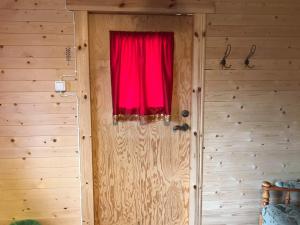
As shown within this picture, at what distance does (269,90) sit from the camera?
7.79 feet

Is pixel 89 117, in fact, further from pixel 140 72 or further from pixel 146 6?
pixel 146 6

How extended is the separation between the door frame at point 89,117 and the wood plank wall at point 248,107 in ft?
0.17

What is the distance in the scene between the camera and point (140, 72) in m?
2.24

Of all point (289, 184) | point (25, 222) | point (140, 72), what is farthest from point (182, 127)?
point (25, 222)

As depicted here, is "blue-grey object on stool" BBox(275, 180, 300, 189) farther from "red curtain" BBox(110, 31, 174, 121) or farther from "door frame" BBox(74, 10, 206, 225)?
"red curtain" BBox(110, 31, 174, 121)

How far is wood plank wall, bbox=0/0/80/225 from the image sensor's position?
2.14 metres

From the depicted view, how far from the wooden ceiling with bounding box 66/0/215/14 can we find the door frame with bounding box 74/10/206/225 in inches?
2.0

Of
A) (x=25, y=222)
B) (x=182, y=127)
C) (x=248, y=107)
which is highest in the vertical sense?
(x=248, y=107)

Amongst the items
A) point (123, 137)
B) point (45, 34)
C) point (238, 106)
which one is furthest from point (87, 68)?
point (238, 106)

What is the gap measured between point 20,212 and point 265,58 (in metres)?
2.25

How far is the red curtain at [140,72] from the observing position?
222 cm

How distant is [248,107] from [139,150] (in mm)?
929

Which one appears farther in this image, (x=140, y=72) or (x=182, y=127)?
(x=182, y=127)

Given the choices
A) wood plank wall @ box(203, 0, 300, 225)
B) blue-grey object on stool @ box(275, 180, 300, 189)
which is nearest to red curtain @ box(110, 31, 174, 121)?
wood plank wall @ box(203, 0, 300, 225)
